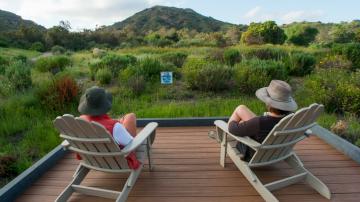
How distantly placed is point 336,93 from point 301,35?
101 feet

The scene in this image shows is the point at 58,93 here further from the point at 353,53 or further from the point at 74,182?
the point at 353,53

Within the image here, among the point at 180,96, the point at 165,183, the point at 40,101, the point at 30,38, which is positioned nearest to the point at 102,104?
the point at 165,183

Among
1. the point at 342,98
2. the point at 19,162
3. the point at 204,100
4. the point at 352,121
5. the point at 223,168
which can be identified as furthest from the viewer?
the point at 204,100

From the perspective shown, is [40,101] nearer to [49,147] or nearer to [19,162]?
[49,147]

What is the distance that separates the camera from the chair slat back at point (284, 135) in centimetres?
277

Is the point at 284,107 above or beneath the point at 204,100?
above

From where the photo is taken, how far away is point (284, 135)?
287 centimetres

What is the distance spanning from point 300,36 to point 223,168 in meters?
33.4

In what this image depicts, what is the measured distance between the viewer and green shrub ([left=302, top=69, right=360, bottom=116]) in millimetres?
5613

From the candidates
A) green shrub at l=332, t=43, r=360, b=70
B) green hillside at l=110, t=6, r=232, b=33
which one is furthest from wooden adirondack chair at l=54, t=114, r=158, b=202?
green hillside at l=110, t=6, r=232, b=33

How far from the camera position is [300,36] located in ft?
112

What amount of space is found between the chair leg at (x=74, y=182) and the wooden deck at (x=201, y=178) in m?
0.11

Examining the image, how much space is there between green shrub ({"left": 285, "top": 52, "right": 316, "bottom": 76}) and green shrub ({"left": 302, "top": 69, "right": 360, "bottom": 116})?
2.21 meters

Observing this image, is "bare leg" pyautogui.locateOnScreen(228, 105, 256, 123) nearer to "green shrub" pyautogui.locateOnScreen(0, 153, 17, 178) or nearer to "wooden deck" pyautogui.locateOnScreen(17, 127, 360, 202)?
"wooden deck" pyautogui.locateOnScreen(17, 127, 360, 202)
